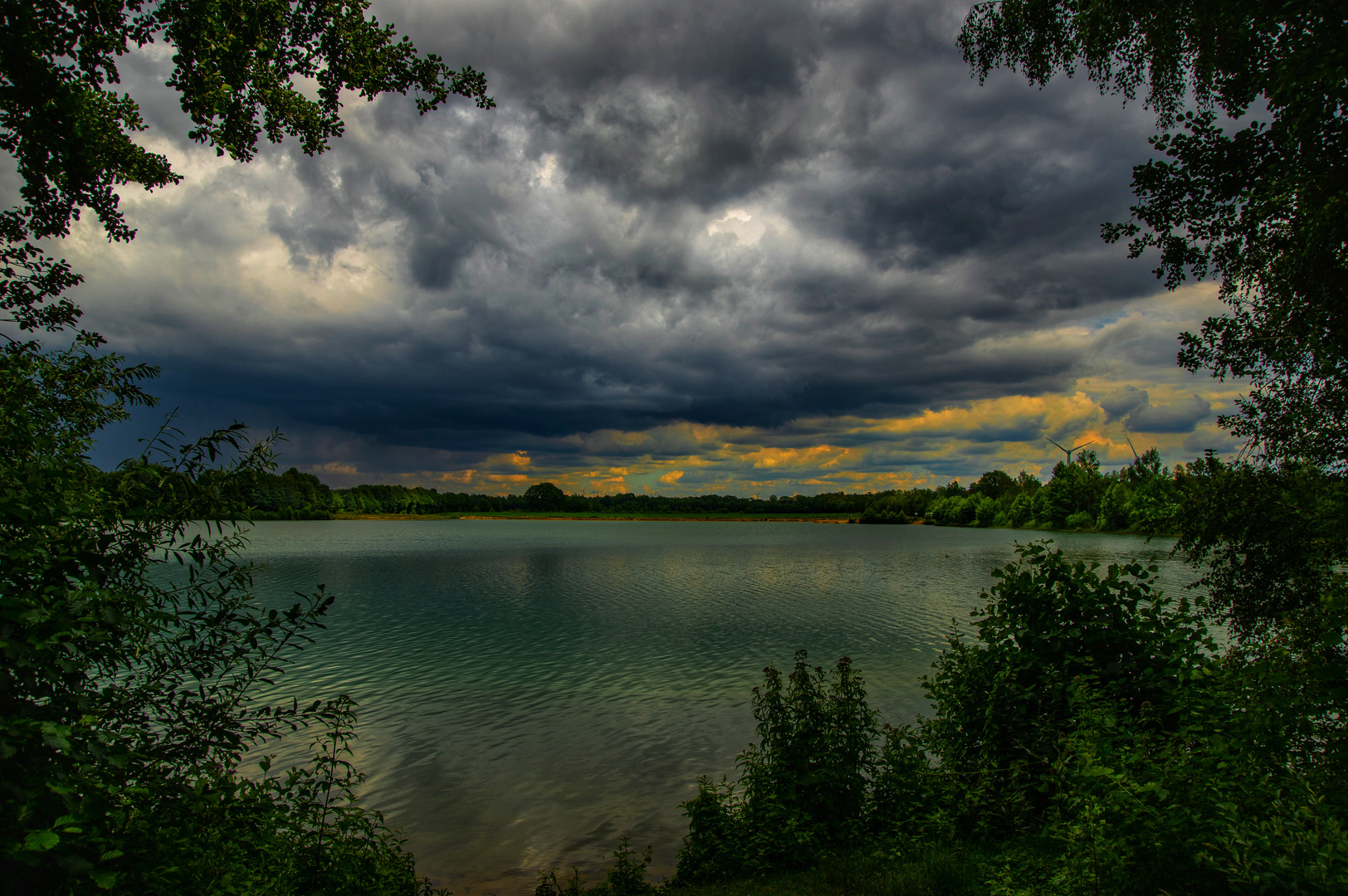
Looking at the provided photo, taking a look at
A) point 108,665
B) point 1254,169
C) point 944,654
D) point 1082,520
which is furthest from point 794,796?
point 1082,520

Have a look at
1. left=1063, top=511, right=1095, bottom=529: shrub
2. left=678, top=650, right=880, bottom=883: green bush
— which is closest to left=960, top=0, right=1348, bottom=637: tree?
left=678, top=650, right=880, bottom=883: green bush

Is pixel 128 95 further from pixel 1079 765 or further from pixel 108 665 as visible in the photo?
pixel 1079 765

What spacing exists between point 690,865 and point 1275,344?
13916 millimetres

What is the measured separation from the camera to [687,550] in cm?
9481

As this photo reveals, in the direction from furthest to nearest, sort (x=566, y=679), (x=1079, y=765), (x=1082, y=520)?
(x=1082, y=520) < (x=566, y=679) < (x=1079, y=765)

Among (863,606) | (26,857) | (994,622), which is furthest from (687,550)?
(26,857)

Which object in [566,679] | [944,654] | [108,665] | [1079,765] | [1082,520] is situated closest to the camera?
[108,665]

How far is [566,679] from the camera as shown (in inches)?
918

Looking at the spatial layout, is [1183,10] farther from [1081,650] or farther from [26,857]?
[26,857]

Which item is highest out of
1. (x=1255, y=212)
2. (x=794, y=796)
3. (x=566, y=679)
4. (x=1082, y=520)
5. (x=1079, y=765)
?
(x=1255, y=212)

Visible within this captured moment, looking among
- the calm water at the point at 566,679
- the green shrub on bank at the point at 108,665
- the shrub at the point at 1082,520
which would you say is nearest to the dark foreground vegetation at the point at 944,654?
the green shrub on bank at the point at 108,665

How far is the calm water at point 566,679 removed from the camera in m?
12.9

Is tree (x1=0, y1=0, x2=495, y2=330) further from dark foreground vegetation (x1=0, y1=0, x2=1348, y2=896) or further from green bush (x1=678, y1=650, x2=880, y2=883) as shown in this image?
green bush (x1=678, y1=650, x2=880, y2=883)

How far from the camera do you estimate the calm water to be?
42.3ft
